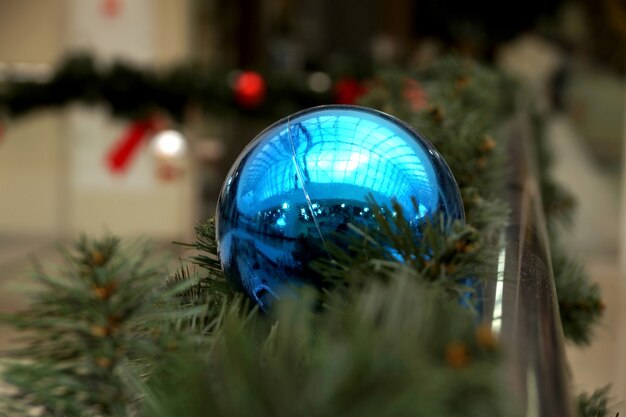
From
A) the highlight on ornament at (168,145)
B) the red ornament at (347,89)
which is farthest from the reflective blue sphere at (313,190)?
the red ornament at (347,89)

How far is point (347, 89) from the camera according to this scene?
2.96 m

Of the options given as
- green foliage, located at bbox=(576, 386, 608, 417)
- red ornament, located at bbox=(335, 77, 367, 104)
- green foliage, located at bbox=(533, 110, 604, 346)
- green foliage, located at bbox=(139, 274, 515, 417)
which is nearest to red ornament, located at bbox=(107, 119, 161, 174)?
red ornament, located at bbox=(335, 77, 367, 104)

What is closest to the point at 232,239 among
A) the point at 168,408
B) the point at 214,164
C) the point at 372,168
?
the point at 372,168

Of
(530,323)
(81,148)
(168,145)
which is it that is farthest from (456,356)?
(81,148)

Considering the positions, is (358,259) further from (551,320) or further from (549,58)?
(549,58)

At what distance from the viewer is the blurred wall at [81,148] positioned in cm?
468

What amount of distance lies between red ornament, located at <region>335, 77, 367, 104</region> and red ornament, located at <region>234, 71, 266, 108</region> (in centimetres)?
23

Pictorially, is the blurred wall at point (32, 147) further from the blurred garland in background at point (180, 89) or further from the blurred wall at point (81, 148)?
the blurred garland in background at point (180, 89)

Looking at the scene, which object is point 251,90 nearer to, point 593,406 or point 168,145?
point 168,145

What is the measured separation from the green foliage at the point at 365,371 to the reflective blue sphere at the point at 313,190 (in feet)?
0.52

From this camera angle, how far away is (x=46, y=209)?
4.86 m

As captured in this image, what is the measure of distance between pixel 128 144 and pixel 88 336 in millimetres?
3247

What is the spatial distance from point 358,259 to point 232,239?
0.09 meters

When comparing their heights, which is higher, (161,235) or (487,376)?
(161,235)
